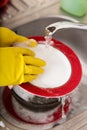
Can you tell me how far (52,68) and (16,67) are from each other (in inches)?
5.0

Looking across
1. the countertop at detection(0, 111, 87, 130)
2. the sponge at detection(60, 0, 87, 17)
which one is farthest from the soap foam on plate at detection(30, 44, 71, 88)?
the sponge at detection(60, 0, 87, 17)

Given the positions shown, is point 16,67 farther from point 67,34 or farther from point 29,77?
point 67,34

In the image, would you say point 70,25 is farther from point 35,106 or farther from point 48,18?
point 35,106

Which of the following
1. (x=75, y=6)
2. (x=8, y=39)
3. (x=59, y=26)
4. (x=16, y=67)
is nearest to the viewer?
(x=16, y=67)

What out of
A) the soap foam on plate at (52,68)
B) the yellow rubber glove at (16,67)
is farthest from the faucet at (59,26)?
A: the yellow rubber glove at (16,67)

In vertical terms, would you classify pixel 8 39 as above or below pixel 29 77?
above

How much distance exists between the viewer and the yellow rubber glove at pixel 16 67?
800mm

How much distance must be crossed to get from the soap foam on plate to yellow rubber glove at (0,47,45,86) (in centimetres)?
3

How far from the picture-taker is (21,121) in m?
0.91

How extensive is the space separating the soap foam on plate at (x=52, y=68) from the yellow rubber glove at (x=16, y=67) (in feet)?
0.10

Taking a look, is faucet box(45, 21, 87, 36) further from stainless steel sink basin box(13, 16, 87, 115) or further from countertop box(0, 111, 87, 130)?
countertop box(0, 111, 87, 130)

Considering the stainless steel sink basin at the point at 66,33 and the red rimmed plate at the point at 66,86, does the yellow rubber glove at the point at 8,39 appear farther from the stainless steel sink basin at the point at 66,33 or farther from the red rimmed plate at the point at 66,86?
the stainless steel sink basin at the point at 66,33

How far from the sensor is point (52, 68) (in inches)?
35.2

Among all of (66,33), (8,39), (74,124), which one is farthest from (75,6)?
(74,124)
